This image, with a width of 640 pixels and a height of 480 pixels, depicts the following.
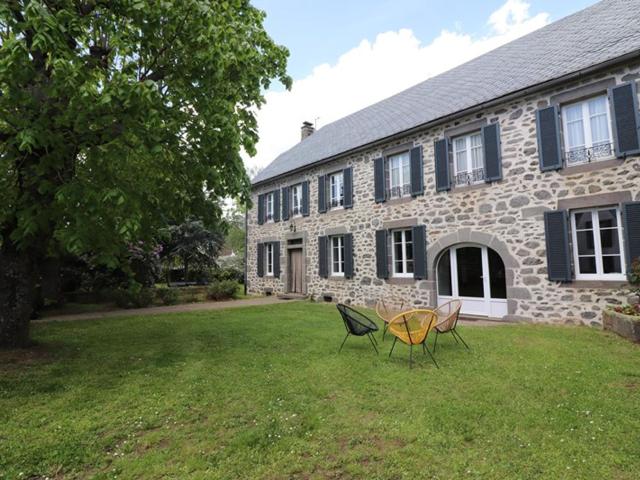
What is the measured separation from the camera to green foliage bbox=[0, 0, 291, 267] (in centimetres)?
396

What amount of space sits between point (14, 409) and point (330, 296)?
9499mm

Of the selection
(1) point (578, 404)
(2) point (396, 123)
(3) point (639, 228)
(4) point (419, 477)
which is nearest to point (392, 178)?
(2) point (396, 123)

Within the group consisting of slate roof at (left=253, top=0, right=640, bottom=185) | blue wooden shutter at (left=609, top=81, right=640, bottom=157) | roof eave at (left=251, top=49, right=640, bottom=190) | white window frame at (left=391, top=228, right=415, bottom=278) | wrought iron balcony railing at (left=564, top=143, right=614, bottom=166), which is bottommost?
white window frame at (left=391, top=228, right=415, bottom=278)

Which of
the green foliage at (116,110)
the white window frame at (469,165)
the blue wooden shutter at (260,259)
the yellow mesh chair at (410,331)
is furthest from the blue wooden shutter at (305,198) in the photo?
the yellow mesh chair at (410,331)

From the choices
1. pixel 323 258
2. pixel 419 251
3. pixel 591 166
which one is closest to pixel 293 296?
pixel 323 258

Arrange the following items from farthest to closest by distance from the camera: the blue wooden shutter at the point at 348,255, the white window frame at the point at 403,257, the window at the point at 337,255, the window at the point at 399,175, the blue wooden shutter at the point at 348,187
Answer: the window at the point at 337,255 → the blue wooden shutter at the point at 348,187 → the blue wooden shutter at the point at 348,255 → the window at the point at 399,175 → the white window frame at the point at 403,257

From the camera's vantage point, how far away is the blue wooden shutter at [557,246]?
280 inches

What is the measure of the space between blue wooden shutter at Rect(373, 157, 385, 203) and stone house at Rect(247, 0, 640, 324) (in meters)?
0.04

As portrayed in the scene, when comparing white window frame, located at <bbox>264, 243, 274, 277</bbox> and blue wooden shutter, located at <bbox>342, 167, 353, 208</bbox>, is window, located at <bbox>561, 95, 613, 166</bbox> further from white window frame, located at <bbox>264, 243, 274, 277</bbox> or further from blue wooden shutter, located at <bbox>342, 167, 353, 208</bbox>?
white window frame, located at <bbox>264, 243, 274, 277</bbox>

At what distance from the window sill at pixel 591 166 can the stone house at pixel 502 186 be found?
0.02 m

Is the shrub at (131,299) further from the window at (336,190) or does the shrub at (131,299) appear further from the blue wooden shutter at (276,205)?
the window at (336,190)

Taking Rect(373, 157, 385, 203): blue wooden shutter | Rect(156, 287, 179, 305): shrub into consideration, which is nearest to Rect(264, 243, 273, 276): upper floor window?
Rect(156, 287, 179, 305): shrub

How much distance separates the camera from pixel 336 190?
41.4 feet

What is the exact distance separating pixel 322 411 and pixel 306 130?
18329 millimetres
